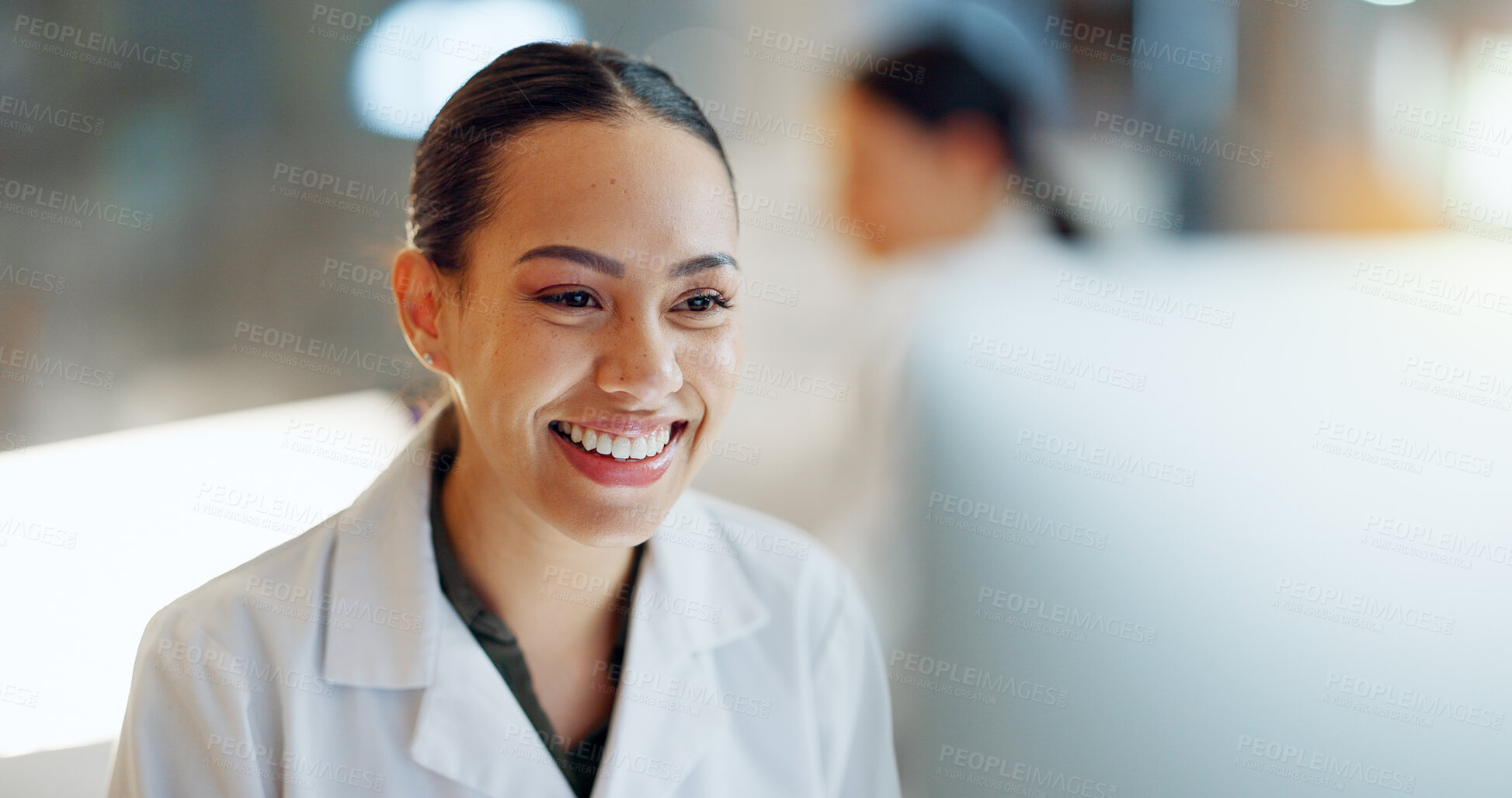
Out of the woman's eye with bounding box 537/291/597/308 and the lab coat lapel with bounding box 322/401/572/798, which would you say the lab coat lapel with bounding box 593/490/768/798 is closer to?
the lab coat lapel with bounding box 322/401/572/798

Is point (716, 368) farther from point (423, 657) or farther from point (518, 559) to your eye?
point (423, 657)

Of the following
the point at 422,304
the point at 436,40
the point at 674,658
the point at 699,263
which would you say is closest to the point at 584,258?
the point at 699,263

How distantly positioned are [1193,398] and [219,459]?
1.52 metres

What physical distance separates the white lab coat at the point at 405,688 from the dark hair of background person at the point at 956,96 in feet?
2.23

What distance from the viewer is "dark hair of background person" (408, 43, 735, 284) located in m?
0.80

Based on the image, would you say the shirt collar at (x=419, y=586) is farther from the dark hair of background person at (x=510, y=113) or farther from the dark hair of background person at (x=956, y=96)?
the dark hair of background person at (x=956, y=96)

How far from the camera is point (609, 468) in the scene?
0.81m

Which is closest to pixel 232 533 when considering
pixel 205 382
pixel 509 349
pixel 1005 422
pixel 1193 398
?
pixel 205 382

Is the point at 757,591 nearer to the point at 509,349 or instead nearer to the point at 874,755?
the point at 874,755

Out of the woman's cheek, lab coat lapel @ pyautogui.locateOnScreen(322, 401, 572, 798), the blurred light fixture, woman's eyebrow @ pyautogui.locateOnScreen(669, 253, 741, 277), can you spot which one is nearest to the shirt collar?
lab coat lapel @ pyautogui.locateOnScreen(322, 401, 572, 798)

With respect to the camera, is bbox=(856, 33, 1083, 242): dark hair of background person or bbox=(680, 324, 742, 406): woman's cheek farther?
bbox=(856, 33, 1083, 242): dark hair of background person

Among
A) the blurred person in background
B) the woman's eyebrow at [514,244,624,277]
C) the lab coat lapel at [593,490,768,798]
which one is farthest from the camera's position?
the blurred person in background

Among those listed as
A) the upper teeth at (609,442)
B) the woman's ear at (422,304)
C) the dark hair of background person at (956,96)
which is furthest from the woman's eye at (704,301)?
the dark hair of background person at (956,96)

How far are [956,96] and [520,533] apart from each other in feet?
2.82
